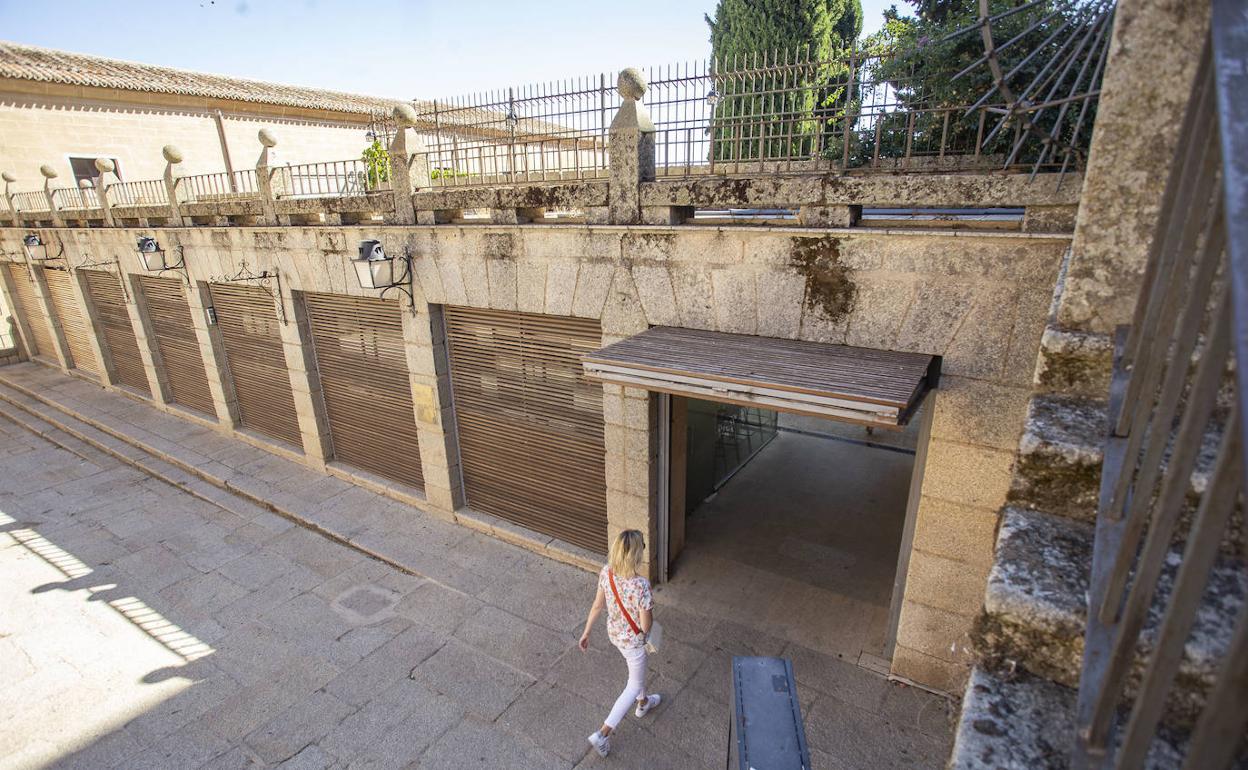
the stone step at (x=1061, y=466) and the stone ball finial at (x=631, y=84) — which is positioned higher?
the stone ball finial at (x=631, y=84)

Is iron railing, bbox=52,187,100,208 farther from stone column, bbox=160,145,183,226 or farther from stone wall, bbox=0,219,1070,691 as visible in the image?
stone wall, bbox=0,219,1070,691

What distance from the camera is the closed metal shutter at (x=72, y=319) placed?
13594mm

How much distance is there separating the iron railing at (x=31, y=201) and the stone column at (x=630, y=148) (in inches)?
571

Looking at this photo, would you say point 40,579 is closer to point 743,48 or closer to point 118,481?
point 118,481

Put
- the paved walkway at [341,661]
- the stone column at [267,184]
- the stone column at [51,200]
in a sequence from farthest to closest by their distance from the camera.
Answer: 1. the stone column at [51,200]
2. the stone column at [267,184]
3. the paved walkway at [341,661]

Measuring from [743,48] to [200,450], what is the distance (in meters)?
15.4

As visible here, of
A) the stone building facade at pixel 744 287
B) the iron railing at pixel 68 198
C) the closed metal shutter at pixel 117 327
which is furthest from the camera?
the iron railing at pixel 68 198

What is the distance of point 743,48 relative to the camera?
1580 cm

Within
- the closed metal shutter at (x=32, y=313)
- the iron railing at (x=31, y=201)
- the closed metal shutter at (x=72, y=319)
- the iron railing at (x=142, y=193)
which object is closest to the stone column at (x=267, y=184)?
the iron railing at (x=142, y=193)

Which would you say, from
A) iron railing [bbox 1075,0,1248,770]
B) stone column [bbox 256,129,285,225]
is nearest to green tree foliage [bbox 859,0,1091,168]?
iron railing [bbox 1075,0,1248,770]

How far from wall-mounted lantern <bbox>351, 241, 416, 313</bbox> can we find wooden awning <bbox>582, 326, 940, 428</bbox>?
131 inches

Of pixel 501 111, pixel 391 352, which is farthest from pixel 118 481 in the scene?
→ pixel 501 111

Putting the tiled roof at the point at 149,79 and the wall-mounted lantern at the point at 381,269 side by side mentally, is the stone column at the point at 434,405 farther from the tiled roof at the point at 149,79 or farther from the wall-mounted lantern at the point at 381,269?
the tiled roof at the point at 149,79

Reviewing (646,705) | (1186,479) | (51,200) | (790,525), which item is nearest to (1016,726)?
(1186,479)
